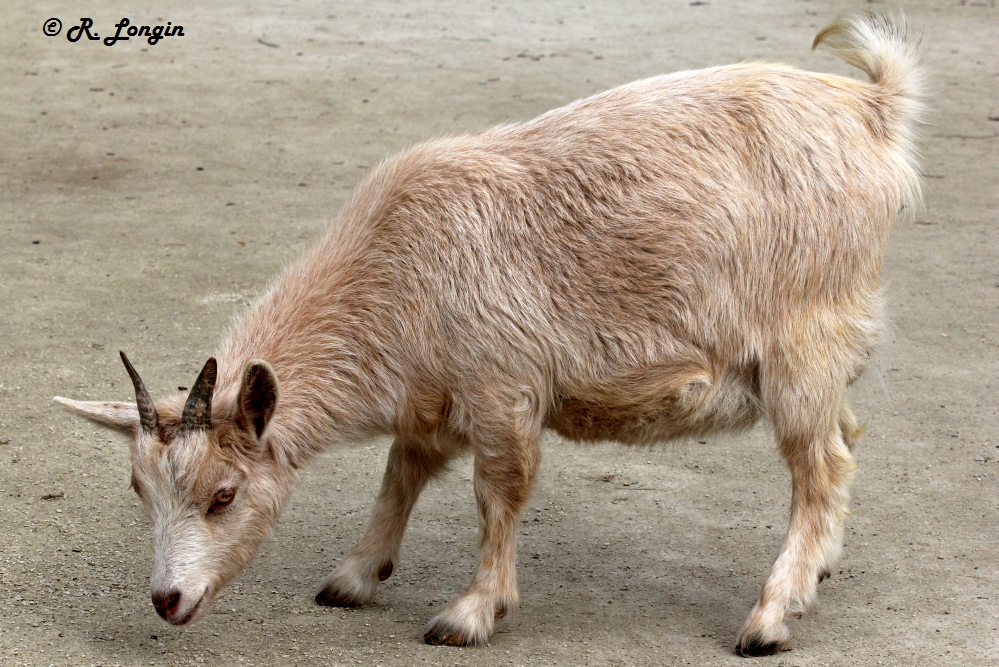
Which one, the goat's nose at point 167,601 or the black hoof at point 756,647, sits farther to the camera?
the black hoof at point 756,647

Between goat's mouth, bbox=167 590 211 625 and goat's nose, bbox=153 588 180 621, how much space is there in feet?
0.09

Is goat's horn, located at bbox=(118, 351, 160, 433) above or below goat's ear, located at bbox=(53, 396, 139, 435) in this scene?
above

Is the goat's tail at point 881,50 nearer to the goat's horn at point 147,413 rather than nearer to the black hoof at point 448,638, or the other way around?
the black hoof at point 448,638

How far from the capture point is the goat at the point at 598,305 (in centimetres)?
402

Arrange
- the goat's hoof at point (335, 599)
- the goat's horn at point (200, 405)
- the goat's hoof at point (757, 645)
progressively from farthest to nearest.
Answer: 1. the goat's hoof at point (335, 599)
2. the goat's hoof at point (757, 645)
3. the goat's horn at point (200, 405)

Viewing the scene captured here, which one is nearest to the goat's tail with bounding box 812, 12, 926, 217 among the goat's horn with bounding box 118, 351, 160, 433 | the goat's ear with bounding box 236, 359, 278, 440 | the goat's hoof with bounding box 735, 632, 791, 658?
the goat's hoof with bounding box 735, 632, 791, 658

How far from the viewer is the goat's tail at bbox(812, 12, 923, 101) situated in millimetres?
4480

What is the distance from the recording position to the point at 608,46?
11523 mm

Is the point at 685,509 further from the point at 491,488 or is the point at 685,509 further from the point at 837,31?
the point at 837,31

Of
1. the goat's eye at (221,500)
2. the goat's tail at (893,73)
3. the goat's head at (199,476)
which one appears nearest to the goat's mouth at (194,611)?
the goat's head at (199,476)

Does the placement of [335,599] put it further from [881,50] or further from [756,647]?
[881,50]

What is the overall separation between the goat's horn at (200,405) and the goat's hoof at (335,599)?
92cm

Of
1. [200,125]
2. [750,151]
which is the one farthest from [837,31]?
[200,125]

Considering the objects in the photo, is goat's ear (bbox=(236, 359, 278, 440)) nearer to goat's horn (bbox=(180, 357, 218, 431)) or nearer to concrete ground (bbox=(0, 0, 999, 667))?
goat's horn (bbox=(180, 357, 218, 431))
